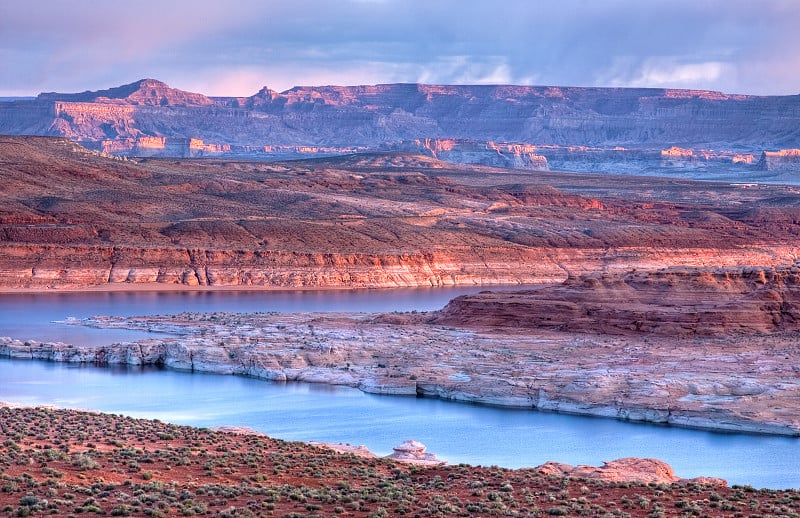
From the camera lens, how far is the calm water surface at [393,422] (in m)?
32.4

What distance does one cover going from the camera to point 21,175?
10825 centimetres

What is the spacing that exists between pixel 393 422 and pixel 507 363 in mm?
9432

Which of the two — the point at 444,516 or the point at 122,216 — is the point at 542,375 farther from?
the point at 122,216

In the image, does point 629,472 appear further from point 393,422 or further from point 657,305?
point 657,305

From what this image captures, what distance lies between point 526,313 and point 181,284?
3167 cm

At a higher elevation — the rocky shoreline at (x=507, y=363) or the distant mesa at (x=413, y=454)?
the rocky shoreline at (x=507, y=363)

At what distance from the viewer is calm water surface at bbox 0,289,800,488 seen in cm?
3244

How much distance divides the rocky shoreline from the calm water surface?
Result: 88 centimetres

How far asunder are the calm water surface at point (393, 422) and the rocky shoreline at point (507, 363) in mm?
884

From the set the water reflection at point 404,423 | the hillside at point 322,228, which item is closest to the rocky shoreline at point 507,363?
the water reflection at point 404,423

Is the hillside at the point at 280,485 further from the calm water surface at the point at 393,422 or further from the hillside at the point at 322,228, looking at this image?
the hillside at the point at 322,228

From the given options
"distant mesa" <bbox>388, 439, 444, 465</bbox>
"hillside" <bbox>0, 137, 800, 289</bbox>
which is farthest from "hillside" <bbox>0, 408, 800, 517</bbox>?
"hillside" <bbox>0, 137, 800, 289</bbox>

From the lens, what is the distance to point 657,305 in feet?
177

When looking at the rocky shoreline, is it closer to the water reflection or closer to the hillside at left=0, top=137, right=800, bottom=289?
the water reflection
